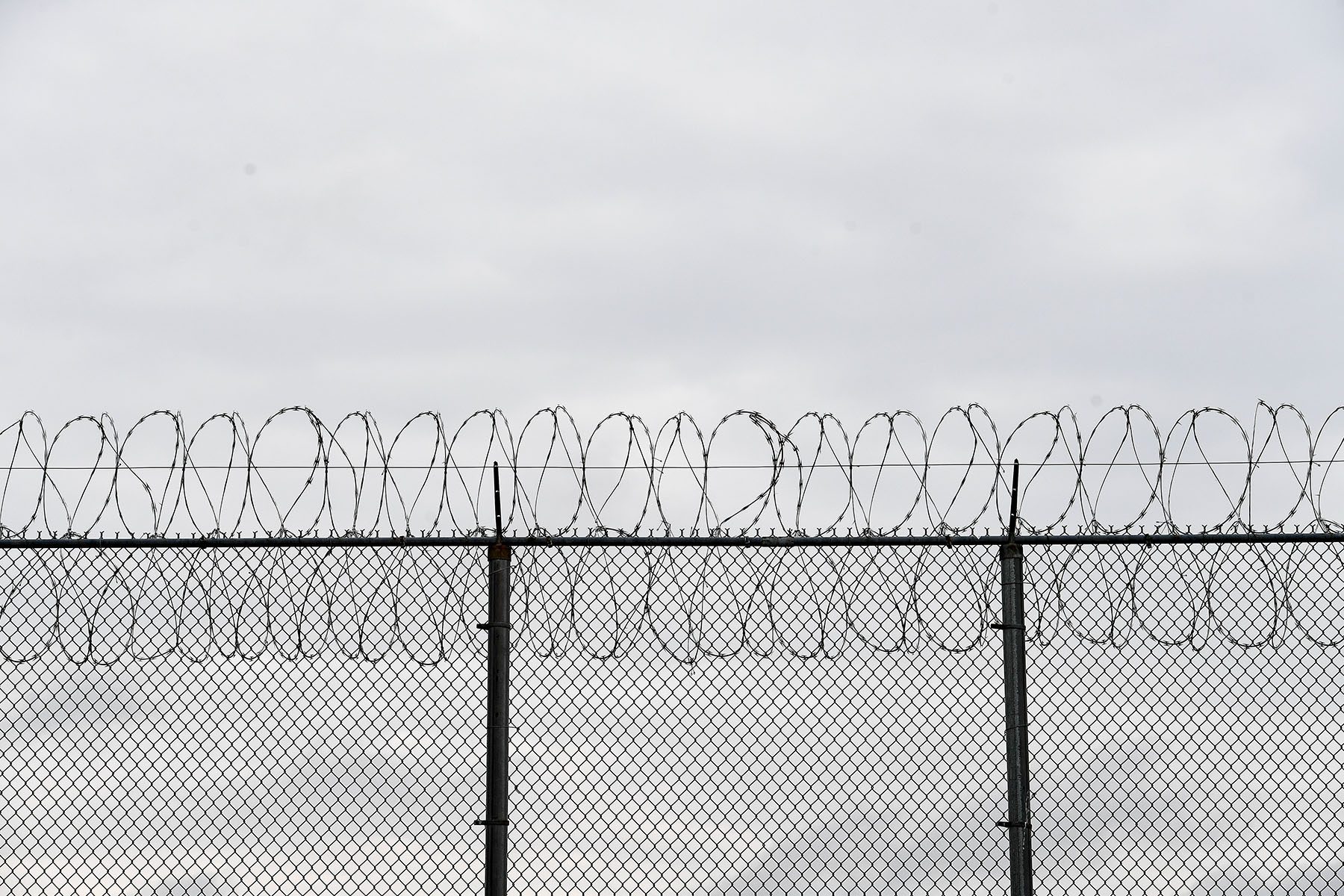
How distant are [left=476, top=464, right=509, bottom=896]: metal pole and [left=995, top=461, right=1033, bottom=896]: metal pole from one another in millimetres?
1861

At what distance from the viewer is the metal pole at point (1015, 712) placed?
609 cm

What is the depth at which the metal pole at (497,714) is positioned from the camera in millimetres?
6121

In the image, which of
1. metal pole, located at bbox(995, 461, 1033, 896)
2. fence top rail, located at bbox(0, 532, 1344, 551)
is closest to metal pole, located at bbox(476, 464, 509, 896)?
fence top rail, located at bbox(0, 532, 1344, 551)

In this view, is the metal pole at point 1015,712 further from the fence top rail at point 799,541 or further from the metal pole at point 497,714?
the metal pole at point 497,714

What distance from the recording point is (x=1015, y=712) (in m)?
6.17

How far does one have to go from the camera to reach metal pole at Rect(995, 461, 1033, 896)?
20.0 feet

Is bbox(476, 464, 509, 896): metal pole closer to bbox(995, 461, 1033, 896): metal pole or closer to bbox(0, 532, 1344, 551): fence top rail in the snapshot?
bbox(0, 532, 1344, 551): fence top rail

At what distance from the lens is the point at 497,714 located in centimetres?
619

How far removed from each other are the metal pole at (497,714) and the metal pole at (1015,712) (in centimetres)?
186

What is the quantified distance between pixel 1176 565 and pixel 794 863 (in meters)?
1.86

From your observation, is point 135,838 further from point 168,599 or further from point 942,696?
point 942,696

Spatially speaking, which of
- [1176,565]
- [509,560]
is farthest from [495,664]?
[1176,565]

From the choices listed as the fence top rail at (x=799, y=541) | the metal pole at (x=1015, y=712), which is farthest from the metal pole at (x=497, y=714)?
the metal pole at (x=1015, y=712)

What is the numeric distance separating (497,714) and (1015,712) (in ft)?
6.40
